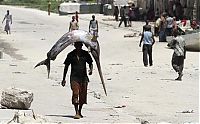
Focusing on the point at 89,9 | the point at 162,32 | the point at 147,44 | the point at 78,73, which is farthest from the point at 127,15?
the point at 78,73

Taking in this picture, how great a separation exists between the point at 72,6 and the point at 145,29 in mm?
39071

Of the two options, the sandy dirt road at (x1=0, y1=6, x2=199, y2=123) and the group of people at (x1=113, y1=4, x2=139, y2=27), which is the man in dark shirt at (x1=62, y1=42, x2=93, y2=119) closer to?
the sandy dirt road at (x1=0, y1=6, x2=199, y2=123)

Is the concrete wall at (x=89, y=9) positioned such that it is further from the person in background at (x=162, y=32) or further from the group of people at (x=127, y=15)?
the person in background at (x=162, y=32)

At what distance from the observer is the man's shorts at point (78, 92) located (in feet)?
33.3

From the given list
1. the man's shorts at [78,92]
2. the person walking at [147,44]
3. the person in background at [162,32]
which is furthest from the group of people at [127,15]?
the man's shorts at [78,92]

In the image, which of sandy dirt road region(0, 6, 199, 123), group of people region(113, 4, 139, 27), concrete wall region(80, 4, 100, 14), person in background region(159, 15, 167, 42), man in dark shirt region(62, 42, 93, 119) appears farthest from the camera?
concrete wall region(80, 4, 100, 14)

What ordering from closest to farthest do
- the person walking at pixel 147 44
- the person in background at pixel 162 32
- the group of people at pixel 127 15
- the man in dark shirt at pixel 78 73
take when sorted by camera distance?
1. the man in dark shirt at pixel 78 73
2. the person walking at pixel 147 44
3. the person in background at pixel 162 32
4. the group of people at pixel 127 15

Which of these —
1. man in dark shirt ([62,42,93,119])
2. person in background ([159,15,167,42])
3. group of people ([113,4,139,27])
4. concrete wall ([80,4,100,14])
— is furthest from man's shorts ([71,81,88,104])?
concrete wall ([80,4,100,14])

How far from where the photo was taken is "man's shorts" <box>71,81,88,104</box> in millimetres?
10156

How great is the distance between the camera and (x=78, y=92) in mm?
10195

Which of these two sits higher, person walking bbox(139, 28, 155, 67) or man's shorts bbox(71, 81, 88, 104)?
man's shorts bbox(71, 81, 88, 104)

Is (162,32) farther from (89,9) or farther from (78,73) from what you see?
(89,9)

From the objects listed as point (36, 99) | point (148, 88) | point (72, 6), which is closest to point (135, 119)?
point (36, 99)

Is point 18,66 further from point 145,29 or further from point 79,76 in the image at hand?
point 79,76
